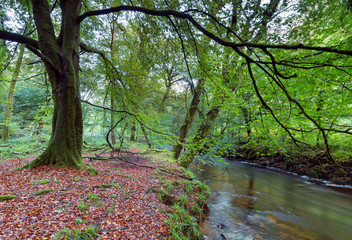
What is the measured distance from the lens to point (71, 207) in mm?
2828

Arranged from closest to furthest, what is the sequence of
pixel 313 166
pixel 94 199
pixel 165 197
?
pixel 94 199, pixel 165 197, pixel 313 166

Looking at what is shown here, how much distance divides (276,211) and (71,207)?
690cm

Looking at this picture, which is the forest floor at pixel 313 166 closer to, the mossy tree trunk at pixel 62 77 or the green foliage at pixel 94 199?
the green foliage at pixel 94 199

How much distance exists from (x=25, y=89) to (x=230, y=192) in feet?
57.9

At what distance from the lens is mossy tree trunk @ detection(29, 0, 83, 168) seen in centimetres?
407

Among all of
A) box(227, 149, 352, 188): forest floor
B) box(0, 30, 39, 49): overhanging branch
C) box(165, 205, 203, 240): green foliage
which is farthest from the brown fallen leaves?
box(227, 149, 352, 188): forest floor

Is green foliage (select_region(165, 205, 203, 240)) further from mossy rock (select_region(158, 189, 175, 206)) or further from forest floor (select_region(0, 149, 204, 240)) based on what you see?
mossy rock (select_region(158, 189, 175, 206))

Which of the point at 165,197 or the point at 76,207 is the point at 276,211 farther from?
the point at 76,207

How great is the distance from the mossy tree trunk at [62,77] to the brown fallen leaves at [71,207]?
0.37 metres

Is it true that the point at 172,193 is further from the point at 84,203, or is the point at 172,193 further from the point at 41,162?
the point at 41,162

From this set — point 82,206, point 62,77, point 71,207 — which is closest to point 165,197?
point 82,206

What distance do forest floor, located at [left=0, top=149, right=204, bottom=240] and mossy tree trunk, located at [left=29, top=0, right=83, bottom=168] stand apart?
1.24 feet

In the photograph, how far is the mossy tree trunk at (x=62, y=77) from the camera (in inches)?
160

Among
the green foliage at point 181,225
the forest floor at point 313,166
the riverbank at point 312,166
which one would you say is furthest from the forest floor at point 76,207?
the forest floor at point 313,166
